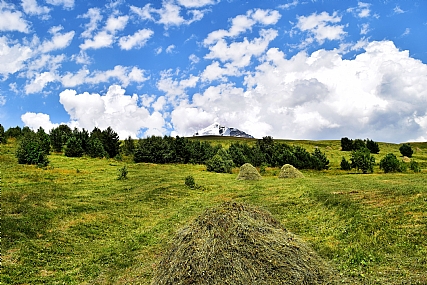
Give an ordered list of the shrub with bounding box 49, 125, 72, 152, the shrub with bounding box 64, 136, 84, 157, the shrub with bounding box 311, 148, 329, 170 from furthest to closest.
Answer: the shrub with bounding box 49, 125, 72, 152 < the shrub with bounding box 64, 136, 84, 157 < the shrub with bounding box 311, 148, 329, 170

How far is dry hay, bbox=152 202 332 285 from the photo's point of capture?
7.95 m

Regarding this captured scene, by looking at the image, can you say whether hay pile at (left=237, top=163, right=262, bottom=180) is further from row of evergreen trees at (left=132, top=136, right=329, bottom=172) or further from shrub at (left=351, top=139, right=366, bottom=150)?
shrub at (left=351, top=139, right=366, bottom=150)

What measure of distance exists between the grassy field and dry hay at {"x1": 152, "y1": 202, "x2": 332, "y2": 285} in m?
1.35

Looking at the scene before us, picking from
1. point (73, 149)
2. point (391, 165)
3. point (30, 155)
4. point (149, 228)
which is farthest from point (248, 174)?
point (73, 149)

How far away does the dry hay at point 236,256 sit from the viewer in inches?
313

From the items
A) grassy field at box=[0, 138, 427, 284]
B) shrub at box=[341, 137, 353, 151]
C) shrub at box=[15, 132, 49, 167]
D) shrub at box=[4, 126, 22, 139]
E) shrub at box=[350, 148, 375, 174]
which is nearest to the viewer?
grassy field at box=[0, 138, 427, 284]

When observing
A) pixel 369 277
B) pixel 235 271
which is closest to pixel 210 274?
pixel 235 271

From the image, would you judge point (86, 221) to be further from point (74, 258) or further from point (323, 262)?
point (323, 262)

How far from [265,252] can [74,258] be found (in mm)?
8396

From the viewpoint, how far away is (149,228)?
16781mm

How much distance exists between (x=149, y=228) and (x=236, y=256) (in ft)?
31.5

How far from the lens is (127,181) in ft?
104

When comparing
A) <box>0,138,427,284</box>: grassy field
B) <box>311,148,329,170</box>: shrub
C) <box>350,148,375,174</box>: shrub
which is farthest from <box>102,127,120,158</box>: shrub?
<box>350,148,375,174</box>: shrub

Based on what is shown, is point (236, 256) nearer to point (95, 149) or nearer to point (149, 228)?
point (149, 228)
